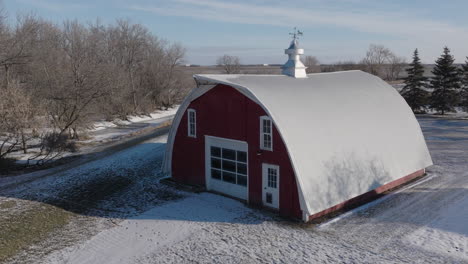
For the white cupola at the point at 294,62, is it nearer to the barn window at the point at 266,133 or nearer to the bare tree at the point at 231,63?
the barn window at the point at 266,133

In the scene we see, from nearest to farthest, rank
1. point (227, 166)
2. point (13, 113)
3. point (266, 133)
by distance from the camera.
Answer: point (266, 133), point (227, 166), point (13, 113)

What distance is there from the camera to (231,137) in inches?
605

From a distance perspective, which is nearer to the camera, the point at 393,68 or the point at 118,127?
the point at 118,127

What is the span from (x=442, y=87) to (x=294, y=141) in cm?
3585

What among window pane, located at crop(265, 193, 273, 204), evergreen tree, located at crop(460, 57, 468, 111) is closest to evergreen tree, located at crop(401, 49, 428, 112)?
evergreen tree, located at crop(460, 57, 468, 111)

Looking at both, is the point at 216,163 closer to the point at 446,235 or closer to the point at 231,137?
the point at 231,137

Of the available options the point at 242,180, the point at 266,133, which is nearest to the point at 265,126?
the point at 266,133

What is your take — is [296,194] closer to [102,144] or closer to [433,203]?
[433,203]

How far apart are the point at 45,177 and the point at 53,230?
7536 mm

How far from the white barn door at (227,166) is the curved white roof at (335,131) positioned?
222 centimetres

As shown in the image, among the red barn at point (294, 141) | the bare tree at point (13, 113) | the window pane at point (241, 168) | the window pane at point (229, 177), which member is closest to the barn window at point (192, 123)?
the red barn at point (294, 141)

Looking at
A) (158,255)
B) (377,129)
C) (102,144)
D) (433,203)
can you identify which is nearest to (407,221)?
(433,203)

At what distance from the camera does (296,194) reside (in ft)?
43.3

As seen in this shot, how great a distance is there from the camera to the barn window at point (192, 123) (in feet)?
55.4
